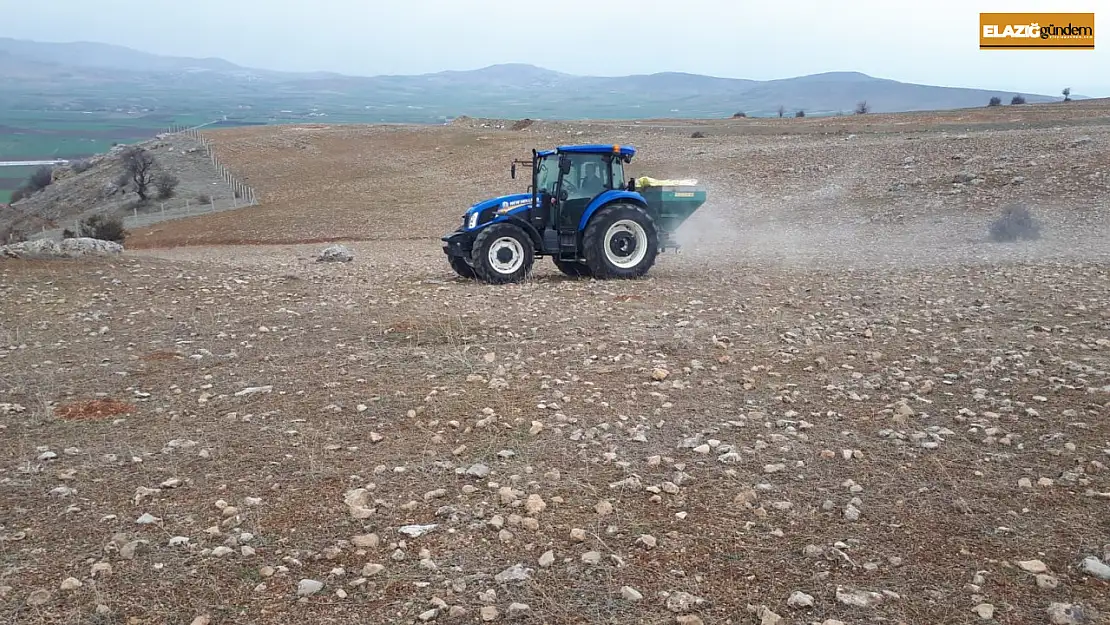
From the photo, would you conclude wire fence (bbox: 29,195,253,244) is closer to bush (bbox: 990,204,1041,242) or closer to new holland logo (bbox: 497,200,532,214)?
new holland logo (bbox: 497,200,532,214)

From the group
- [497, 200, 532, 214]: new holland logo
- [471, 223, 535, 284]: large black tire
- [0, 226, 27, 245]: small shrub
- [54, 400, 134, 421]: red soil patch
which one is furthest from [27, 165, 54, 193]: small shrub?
[54, 400, 134, 421]: red soil patch

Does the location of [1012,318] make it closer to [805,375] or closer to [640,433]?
[805,375]

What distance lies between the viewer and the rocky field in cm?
420

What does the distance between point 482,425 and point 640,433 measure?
1204 millimetres

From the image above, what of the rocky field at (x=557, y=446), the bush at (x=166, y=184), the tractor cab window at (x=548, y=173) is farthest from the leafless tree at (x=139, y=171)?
the tractor cab window at (x=548, y=173)

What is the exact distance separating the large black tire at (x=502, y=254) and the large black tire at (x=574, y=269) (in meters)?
1.00

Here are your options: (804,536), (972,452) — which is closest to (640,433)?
(804,536)

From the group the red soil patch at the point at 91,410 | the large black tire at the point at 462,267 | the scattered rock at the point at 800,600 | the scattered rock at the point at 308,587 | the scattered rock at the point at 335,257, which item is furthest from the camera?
the scattered rock at the point at 335,257

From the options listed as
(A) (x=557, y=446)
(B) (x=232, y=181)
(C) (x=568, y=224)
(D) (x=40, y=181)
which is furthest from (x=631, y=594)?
(D) (x=40, y=181)

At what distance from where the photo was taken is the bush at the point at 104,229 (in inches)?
1060

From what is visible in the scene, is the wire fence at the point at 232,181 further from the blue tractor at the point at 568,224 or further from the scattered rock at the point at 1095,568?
the scattered rock at the point at 1095,568

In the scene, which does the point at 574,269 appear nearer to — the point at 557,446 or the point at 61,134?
the point at 557,446

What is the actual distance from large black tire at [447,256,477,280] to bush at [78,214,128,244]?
58.5 feet

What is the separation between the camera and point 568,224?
44.9 feet
